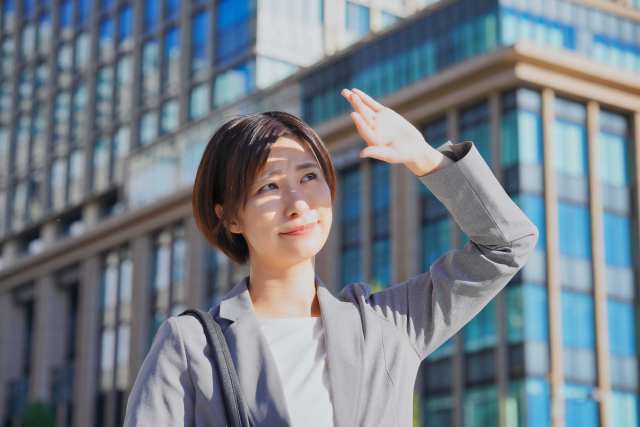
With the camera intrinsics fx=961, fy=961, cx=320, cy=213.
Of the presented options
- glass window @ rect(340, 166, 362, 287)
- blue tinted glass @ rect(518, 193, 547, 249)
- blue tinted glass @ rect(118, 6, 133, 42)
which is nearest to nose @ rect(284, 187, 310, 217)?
blue tinted glass @ rect(518, 193, 547, 249)

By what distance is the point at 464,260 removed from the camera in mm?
2342

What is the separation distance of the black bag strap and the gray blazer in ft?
0.07

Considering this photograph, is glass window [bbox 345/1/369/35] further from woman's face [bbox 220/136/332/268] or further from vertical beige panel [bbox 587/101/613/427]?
woman's face [bbox 220/136/332/268]

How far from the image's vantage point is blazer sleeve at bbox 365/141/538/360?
2.30 metres

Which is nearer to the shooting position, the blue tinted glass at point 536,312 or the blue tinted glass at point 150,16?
the blue tinted glass at point 536,312

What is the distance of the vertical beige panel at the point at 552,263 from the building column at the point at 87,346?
23728mm

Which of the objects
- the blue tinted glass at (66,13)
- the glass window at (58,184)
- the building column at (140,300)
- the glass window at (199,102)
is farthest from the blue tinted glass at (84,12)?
the building column at (140,300)

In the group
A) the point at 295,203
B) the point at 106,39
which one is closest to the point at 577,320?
the point at 295,203

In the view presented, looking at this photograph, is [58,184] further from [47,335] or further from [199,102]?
[199,102]

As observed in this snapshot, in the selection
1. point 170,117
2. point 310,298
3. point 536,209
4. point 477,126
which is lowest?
point 310,298

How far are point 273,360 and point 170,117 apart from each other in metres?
41.0

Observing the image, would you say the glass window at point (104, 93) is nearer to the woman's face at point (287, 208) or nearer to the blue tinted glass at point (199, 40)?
the blue tinted glass at point (199, 40)

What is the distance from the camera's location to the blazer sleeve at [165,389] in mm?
2137

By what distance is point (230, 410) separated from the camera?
212 cm
